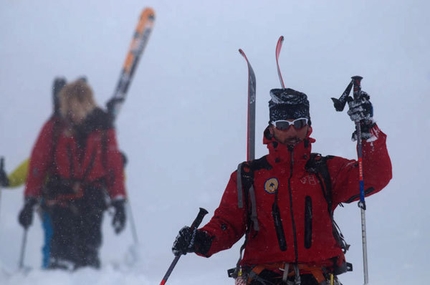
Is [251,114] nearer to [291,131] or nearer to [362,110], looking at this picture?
[291,131]

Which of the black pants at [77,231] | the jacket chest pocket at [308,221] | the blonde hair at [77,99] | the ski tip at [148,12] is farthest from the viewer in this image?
the ski tip at [148,12]

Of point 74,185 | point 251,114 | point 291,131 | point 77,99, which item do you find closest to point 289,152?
point 291,131

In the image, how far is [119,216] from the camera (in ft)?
26.8

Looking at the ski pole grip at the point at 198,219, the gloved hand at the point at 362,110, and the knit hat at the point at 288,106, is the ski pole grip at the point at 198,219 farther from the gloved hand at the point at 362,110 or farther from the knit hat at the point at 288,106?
the gloved hand at the point at 362,110

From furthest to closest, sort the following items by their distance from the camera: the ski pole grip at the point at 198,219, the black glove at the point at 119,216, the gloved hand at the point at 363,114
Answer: the black glove at the point at 119,216, the ski pole grip at the point at 198,219, the gloved hand at the point at 363,114

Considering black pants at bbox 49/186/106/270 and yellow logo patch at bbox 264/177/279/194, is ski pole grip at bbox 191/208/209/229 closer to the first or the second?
yellow logo patch at bbox 264/177/279/194

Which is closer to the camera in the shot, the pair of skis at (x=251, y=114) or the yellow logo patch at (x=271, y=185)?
the yellow logo patch at (x=271, y=185)

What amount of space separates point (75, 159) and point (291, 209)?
5212 millimetres

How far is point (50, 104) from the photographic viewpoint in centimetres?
971

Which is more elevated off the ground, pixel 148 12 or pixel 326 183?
pixel 148 12

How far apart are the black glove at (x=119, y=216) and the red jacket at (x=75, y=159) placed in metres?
0.11

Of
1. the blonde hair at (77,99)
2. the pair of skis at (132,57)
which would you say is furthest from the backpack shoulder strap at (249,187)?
the pair of skis at (132,57)

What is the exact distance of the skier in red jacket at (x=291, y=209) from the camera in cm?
318

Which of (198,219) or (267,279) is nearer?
(267,279)
